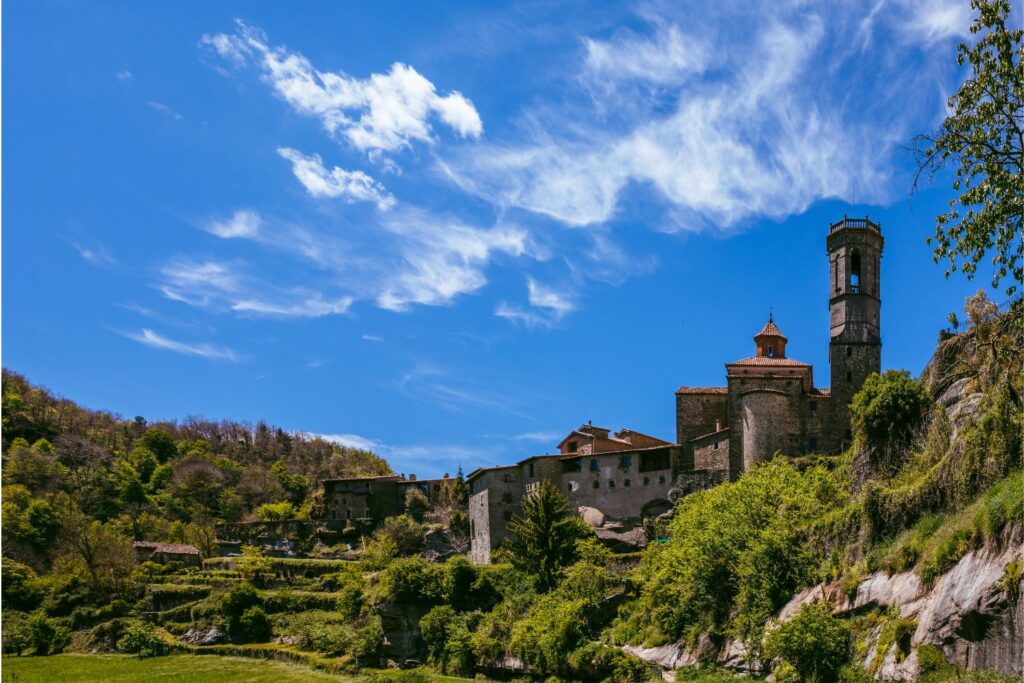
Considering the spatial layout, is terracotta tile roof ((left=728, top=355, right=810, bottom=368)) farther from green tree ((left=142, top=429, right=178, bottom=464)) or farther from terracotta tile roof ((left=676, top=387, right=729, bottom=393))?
green tree ((left=142, top=429, right=178, bottom=464))

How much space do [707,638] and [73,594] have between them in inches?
2002

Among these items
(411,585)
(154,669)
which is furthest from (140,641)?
(411,585)

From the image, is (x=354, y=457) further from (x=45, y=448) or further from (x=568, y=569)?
(x=568, y=569)

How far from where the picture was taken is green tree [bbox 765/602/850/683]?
25.4 meters

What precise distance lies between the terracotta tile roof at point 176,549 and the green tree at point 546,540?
119ft

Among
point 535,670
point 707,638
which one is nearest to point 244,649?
point 535,670

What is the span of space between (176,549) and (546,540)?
40043mm

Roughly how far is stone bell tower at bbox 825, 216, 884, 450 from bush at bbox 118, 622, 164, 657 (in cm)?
4641

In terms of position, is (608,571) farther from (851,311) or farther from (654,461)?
(851,311)

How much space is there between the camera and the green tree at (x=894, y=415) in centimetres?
3400

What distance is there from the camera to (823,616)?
1043 inches

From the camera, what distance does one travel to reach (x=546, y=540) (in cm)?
4966

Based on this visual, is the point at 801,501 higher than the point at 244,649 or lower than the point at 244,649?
higher

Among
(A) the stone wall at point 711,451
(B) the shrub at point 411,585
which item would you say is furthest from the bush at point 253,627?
(A) the stone wall at point 711,451
